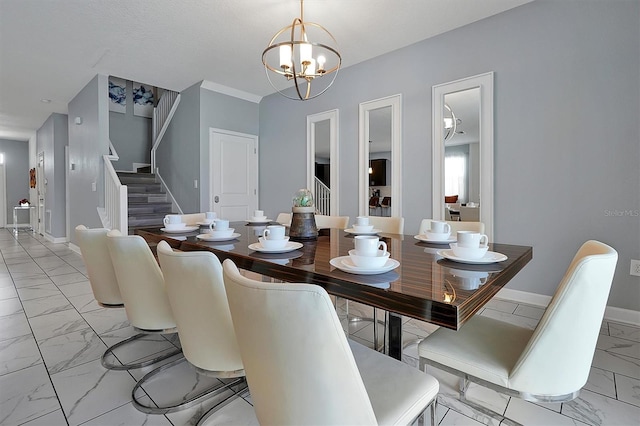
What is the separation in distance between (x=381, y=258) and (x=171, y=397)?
1244mm

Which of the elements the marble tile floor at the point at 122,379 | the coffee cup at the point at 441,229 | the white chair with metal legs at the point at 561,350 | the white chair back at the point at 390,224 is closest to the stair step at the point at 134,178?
the marble tile floor at the point at 122,379

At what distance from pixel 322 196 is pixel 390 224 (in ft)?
7.11

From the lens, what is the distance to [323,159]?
4.38 m

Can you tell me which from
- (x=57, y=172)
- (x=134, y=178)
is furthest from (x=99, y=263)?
(x=57, y=172)

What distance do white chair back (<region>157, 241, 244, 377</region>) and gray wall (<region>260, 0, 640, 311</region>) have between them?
106 inches

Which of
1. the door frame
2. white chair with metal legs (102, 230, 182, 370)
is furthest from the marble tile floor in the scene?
the door frame

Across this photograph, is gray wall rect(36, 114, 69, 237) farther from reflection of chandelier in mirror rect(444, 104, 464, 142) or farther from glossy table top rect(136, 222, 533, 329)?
reflection of chandelier in mirror rect(444, 104, 464, 142)

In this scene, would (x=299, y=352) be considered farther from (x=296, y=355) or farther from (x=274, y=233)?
(x=274, y=233)

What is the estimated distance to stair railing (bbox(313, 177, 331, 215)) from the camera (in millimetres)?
4337

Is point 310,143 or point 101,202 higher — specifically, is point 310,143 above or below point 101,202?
above

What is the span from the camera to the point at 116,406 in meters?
1.45

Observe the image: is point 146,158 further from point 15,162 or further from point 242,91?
point 15,162

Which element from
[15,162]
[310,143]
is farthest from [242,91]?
[15,162]

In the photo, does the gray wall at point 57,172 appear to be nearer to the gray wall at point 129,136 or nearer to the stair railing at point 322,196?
the gray wall at point 129,136
